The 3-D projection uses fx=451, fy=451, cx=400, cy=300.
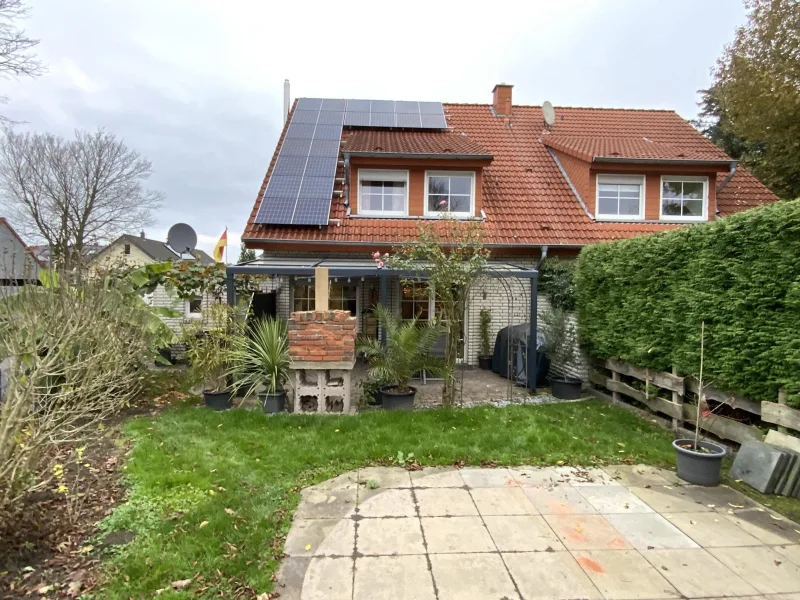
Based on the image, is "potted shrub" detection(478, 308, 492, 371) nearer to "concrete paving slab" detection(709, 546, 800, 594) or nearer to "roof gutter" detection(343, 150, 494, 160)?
"roof gutter" detection(343, 150, 494, 160)

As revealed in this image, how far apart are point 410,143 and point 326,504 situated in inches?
390

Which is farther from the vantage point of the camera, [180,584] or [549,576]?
[549,576]

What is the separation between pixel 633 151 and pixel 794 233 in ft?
28.0

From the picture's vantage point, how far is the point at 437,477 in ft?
15.3

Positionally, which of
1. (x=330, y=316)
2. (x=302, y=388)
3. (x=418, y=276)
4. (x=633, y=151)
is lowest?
(x=302, y=388)

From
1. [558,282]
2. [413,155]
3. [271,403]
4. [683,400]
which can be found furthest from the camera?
[413,155]

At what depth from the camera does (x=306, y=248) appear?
10578mm

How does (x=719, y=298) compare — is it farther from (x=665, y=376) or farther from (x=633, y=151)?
(x=633, y=151)

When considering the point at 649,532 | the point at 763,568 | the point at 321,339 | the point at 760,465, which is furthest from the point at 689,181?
the point at 763,568

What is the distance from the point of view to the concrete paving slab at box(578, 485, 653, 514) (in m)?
3.98

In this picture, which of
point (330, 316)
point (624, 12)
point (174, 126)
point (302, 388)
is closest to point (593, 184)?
point (624, 12)

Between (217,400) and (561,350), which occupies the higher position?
(561,350)

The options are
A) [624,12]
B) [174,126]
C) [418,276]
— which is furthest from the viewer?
[174,126]

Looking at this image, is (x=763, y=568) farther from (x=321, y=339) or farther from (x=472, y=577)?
(x=321, y=339)
